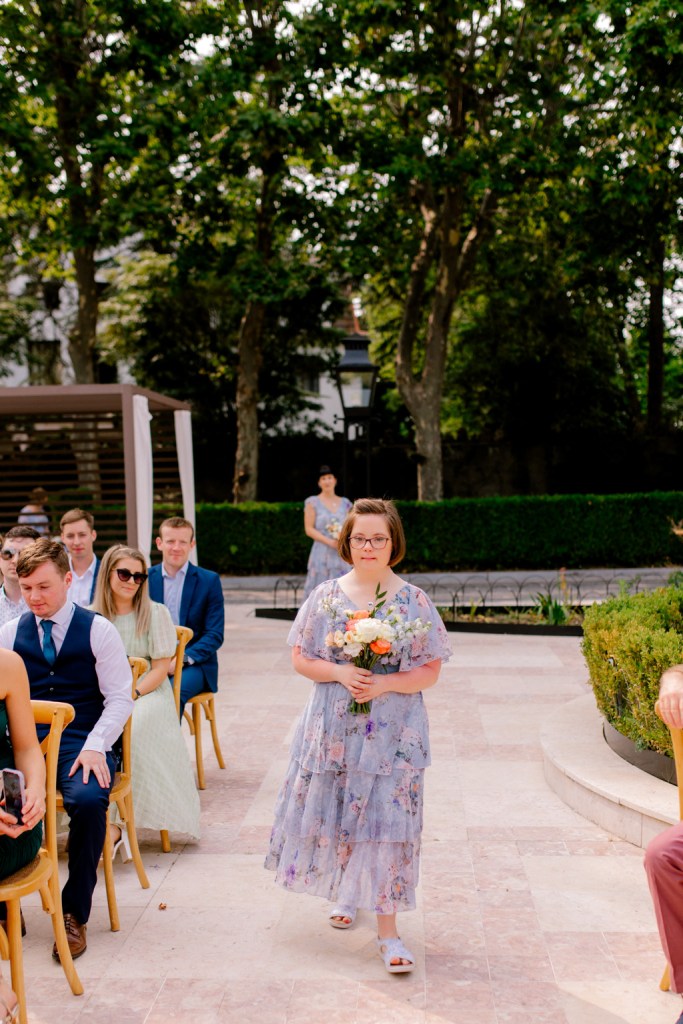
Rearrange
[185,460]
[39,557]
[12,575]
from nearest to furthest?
[39,557]
[12,575]
[185,460]

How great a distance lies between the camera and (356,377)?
1290 centimetres

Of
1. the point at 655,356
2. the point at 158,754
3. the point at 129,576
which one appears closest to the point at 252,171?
the point at 655,356

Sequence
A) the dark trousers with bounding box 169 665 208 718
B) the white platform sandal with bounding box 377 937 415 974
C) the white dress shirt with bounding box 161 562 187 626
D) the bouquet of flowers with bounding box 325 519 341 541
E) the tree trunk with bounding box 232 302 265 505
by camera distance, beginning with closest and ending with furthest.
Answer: the white platform sandal with bounding box 377 937 415 974 < the dark trousers with bounding box 169 665 208 718 < the white dress shirt with bounding box 161 562 187 626 < the bouquet of flowers with bounding box 325 519 341 541 < the tree trunk with bounding box 232 302 265 505

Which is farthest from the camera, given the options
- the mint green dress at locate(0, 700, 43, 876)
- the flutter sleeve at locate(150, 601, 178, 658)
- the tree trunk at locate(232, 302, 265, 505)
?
the tree trunk at locate(232, 302, 265, 505)

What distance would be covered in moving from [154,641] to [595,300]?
20.0m

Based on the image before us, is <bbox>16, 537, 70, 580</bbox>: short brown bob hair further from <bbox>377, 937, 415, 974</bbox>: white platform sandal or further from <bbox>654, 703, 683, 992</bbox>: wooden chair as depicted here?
<bbox>654, 703, 683, 992</bbox>: wooden chair

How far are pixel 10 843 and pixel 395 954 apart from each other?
1.53m

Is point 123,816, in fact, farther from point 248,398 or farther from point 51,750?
point 248,398

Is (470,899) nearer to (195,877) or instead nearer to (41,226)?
(195,877)

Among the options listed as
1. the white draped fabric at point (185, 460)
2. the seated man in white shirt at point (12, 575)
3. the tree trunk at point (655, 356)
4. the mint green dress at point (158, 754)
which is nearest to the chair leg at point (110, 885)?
the mint green dress at point (158, 754)

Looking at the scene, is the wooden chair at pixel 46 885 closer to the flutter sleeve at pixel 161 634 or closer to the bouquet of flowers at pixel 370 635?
the bouquet of flowers at pixel 370 635

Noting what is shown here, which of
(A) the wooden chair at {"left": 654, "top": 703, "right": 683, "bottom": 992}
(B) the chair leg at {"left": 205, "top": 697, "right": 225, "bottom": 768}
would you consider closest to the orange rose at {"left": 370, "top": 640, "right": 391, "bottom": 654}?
(A) the wooden chair at {"left": 654, "top": 703, "right": 683, "bottom": 992}

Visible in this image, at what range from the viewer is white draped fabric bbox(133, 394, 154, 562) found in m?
10.9

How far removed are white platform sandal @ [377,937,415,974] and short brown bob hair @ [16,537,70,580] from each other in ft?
6.50
